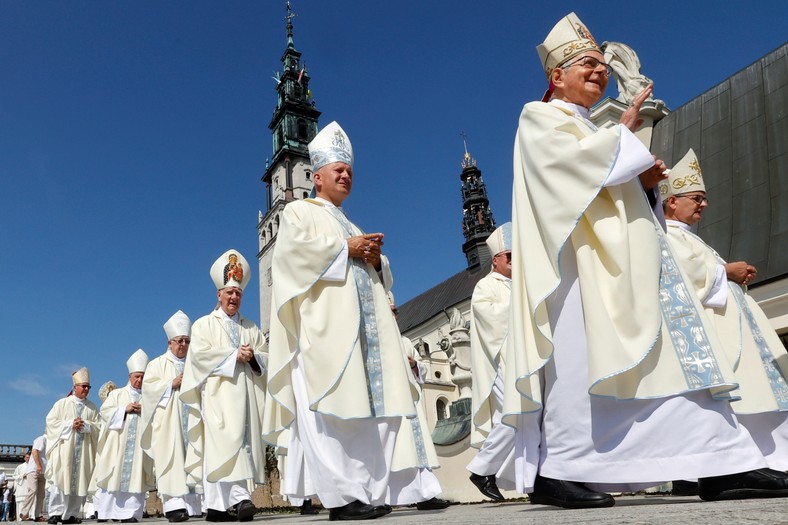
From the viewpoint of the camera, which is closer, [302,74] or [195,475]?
[195,475]

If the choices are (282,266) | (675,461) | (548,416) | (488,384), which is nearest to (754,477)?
(675,461)

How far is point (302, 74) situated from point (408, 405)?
7154 centimetres

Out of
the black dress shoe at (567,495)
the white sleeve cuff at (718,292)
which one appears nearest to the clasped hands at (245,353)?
the black dress shoe at (567,495)

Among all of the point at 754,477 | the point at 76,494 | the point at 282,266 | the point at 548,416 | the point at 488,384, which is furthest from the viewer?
the point at 76,494

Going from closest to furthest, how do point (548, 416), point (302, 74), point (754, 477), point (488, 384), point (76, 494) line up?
1. point (754, 477)
2. point (548, 416)
3. point (488, 384)
4. point (76, 494)
5. point (302, 74)

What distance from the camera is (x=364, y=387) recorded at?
14.7 feet

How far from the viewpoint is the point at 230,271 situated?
7.98 metres

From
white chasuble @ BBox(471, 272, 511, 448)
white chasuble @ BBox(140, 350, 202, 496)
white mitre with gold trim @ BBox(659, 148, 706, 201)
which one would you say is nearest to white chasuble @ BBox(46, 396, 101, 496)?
white chasuble @ BBox(140, 350, 202, 496)

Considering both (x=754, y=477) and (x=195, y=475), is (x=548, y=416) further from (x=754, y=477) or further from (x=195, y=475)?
(x=195, y=475)

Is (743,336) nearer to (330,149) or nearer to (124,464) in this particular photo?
(330,149)

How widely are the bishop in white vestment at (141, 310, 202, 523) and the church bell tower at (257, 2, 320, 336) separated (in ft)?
188

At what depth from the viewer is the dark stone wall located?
475 inches

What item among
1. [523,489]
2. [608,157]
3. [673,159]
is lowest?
[523,489]

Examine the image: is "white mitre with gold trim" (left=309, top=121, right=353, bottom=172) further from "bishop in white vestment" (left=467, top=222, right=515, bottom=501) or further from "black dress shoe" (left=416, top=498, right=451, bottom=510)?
"black dress shoe" (left=416, top=498, right=451, bottom=510)
